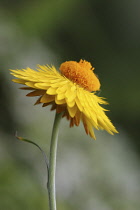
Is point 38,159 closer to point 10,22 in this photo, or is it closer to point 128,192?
point 128,192

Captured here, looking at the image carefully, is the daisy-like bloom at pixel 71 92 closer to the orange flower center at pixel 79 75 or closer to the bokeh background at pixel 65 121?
the orange flower center at pixel 79 75

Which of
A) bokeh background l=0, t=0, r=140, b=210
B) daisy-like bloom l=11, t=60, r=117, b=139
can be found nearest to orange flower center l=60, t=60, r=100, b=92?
daisy-like bloom l=11, t=60, r=117, b=139

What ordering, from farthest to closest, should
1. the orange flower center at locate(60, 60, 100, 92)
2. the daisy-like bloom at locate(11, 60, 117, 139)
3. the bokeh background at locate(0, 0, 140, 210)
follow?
the bokeh background at locate(0, 0, 140, 210) → the orange flower center at locate(60, 60, 100, 92) → the daisy-like bloom at locate(11, 60, 117, 139)

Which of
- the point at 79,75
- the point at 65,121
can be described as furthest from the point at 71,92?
the point at 65,121

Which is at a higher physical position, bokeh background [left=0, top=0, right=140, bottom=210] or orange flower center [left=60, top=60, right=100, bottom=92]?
orange flower center [left=60, top=60, right=100, bottom=92]

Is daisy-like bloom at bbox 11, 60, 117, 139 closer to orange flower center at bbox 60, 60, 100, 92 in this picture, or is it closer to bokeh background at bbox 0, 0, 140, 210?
orange flower center at bbox 60, 60, 100, 92

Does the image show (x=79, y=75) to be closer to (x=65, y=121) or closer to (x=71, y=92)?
(x=71, y=92)

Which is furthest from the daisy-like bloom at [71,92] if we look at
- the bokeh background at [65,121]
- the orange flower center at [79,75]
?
the bokeh background at [65,121]
